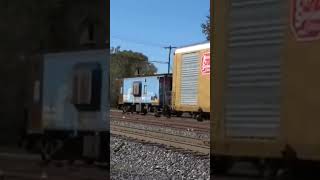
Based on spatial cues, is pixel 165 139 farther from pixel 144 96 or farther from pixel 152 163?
pixel 144 96

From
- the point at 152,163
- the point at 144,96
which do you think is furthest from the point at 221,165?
the point at 144,96

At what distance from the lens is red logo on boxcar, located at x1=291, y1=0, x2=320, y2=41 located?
2.82 m

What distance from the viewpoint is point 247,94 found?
311 cm

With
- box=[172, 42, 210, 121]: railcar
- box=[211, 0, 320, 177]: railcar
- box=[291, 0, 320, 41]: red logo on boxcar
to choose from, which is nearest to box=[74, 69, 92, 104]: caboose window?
box=[172, 42, 210, 121]: railcar

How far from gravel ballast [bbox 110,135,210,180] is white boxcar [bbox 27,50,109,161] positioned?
1136 millimetres

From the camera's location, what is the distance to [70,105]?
13.3ft

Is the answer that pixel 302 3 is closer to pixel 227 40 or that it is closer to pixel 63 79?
pixel 227 40

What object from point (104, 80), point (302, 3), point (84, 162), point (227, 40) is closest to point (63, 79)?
point (104, 80)

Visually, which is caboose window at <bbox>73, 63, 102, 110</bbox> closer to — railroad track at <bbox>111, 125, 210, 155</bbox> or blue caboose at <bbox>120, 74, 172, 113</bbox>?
railroad track at <bbox>111, 125, 210, 155</bbox>

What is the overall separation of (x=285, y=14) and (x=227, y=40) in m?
0.40

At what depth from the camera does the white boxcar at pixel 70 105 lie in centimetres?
392

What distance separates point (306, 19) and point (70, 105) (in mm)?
1971

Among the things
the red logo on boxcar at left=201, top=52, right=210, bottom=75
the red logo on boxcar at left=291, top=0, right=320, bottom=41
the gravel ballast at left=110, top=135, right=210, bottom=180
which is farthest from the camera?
the gravel ballast at left=110, top=135, right=210, bottom=180

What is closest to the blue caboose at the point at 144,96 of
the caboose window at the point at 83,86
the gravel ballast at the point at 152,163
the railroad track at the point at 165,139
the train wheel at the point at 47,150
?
the railroad track at the point at 165,139
